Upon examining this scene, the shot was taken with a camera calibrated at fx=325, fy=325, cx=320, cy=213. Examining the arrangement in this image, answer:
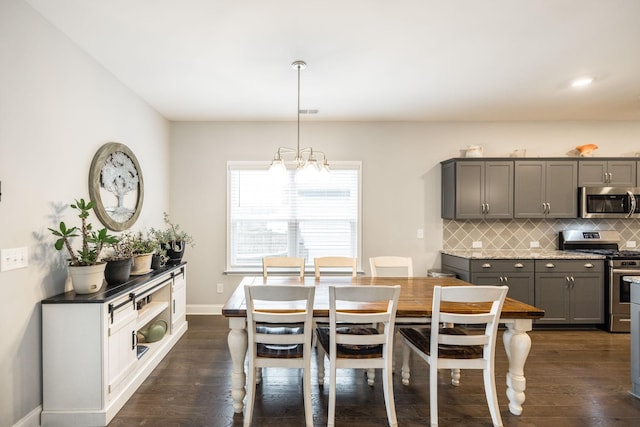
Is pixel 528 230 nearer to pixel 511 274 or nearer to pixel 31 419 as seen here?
pixel 511 274

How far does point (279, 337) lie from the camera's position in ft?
6.48

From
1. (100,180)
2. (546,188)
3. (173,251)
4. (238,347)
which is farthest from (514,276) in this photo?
(100,180)

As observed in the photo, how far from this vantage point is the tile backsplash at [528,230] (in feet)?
14.2

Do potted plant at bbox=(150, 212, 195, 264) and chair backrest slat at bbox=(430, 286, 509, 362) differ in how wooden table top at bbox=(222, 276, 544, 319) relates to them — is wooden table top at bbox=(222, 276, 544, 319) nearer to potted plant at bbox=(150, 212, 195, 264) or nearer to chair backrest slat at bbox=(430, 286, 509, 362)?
chair backrest slat at bbox=(430, 286, 509, 362)

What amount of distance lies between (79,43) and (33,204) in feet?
4.19

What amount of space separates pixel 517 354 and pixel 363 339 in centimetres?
105

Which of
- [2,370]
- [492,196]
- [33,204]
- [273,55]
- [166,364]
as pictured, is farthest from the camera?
[492,196]

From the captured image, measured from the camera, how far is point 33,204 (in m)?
2.02

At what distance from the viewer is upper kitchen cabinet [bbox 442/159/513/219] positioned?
4066 mm

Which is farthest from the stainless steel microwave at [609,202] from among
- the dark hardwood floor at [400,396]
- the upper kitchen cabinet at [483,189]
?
the dark hardwood floor at [400,396]

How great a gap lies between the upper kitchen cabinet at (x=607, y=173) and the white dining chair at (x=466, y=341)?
3.08 metres

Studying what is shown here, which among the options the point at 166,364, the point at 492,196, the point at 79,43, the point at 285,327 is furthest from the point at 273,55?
the point at 492,196

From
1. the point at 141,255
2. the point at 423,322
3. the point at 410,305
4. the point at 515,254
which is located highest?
the point at 141,255

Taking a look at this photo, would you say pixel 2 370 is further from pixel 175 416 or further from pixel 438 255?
pixel 438 255
